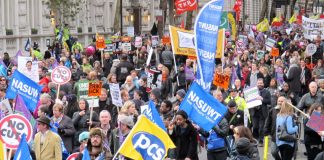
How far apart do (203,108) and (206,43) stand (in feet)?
11.5

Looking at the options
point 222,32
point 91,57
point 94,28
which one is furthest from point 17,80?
point 94,28

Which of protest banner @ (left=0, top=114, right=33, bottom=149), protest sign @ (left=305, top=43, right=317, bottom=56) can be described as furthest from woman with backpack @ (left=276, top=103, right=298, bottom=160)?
protest sign @ (left=305, top=43, right=317, bottom=56)

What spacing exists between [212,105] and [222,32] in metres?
7.21

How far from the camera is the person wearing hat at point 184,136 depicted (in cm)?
1517

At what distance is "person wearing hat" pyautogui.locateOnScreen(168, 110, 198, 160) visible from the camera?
15172 millimetres

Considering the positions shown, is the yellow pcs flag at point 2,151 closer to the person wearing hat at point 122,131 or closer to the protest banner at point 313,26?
the person wearing hat at point 122,131

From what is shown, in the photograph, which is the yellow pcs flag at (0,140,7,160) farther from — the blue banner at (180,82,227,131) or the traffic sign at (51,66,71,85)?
the traffic sign at (51,66,71,85)

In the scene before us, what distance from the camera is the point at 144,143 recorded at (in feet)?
41.0

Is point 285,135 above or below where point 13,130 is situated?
below

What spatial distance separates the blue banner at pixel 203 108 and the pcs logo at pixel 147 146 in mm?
2963

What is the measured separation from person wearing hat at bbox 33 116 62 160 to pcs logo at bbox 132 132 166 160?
164 centimetres

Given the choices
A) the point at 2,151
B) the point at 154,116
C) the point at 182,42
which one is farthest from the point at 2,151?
the point at 182,42

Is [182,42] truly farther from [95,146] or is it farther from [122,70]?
[95,146]

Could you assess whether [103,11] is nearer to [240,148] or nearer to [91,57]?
[91,57]
